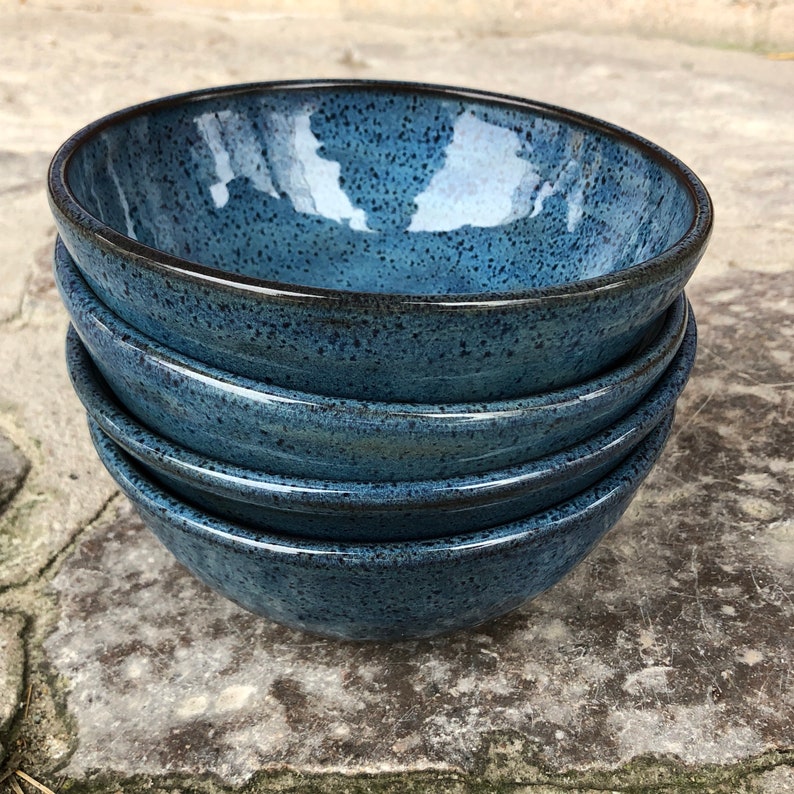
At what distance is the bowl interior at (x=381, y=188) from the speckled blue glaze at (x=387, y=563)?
34cm

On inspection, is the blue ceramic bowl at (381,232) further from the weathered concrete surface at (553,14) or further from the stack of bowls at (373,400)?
the weathered concrete surface at (553,14)

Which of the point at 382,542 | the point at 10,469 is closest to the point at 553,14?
the point at 10,469

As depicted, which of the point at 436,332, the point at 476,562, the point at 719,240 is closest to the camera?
the point at 436,332

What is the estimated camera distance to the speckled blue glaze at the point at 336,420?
0.66 metres

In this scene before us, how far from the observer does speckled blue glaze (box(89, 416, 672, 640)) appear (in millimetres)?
737

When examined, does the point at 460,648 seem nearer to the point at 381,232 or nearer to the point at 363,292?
the point at 363,292

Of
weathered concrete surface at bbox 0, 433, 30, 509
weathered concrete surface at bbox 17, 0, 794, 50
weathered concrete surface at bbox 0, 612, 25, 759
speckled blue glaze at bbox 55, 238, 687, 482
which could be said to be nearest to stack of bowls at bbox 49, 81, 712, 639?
speckled blue glaze at bbox 55, 238, 687, 482

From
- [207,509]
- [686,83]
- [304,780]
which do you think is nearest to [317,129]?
[207,509]

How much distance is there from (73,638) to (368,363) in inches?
22.0

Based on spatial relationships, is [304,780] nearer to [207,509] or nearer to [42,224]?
[207,509]

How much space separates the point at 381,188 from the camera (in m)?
1.27

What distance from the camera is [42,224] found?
179cm

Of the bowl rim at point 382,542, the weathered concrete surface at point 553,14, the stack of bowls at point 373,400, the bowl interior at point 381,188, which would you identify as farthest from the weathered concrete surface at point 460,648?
the weathered concrete surface at point 553,14

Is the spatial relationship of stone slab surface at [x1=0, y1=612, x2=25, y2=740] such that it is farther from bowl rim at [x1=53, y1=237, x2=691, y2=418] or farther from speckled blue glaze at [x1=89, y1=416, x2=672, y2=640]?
bowl rim at [x1=53, y1=237, x2=691, y2=418]
